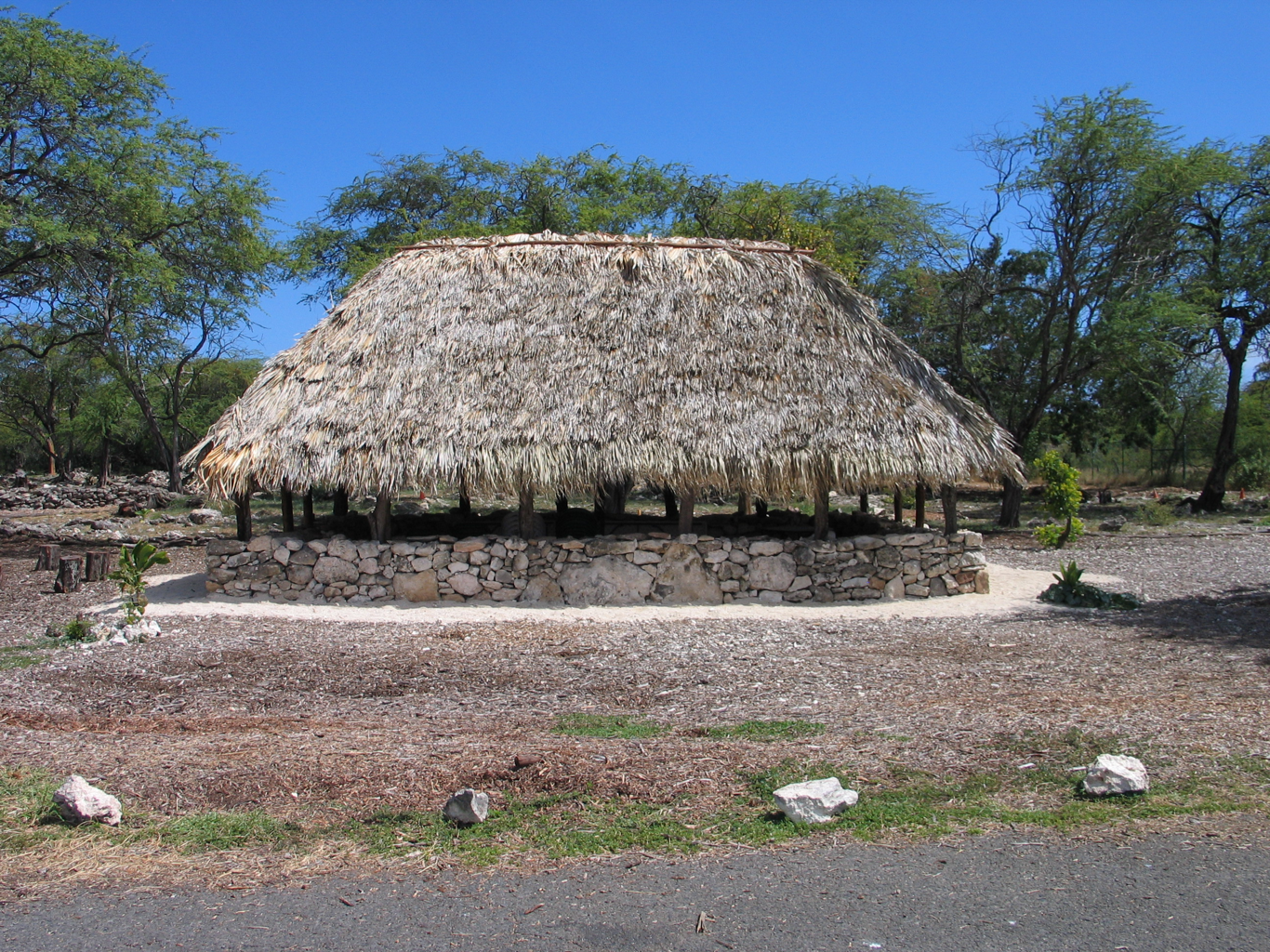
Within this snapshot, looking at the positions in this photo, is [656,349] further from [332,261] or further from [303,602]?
[332,261]

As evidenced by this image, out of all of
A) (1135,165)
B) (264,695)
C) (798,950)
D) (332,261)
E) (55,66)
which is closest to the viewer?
(798,950)

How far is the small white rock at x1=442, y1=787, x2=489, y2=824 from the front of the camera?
14.3ft

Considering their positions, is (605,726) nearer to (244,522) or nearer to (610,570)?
(610,570)

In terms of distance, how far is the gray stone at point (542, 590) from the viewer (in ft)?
37.7

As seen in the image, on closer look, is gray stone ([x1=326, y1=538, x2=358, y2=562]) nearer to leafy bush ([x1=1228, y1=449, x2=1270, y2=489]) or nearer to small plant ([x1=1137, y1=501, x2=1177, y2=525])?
small plant ([x1=1137, y1=501, x2=1177, y2=525])

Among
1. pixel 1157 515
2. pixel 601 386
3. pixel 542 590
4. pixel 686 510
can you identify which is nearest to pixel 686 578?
pixel 686 510

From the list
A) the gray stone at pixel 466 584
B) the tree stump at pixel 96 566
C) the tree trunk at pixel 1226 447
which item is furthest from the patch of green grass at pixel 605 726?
the tree trunk at pixel 1226 447

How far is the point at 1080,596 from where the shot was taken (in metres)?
10.7

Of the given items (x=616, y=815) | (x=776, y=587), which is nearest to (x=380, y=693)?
(x=616, y=815)

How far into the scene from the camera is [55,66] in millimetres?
15312

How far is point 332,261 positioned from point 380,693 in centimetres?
2297

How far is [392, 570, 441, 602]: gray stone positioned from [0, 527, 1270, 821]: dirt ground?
1.11 meters

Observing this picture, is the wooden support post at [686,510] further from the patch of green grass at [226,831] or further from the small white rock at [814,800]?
the patch of green grass at [226,831]

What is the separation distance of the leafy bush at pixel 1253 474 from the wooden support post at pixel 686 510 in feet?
78.6
